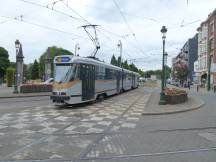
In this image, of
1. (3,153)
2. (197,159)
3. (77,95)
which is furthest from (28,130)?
(77,95)

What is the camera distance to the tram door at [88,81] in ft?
74.0

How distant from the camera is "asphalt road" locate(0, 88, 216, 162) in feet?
29.5

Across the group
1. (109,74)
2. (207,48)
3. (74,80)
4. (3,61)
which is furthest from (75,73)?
(3,61)

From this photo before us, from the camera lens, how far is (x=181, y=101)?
25.8 meters

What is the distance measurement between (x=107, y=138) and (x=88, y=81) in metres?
12.0

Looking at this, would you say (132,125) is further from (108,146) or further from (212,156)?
(212,156)

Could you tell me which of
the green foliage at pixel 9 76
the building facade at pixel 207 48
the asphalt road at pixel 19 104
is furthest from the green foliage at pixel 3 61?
the asphalt road at pixel 19 104

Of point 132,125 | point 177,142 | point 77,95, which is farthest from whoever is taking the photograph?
point 77,95

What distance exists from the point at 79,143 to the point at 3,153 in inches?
93.0

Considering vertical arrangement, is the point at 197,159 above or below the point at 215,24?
below

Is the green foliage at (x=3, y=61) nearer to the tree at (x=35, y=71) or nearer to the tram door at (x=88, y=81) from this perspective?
the tree at (x=35, y=71)

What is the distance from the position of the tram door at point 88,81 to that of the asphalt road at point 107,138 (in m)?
5.36

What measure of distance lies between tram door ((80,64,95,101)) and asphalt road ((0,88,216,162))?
5363 millimetres

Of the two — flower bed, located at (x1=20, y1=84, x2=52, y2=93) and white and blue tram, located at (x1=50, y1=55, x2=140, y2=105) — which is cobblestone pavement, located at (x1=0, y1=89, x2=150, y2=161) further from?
flower bed, located at (x1=20, y1=84, x2=52, y2=93)
